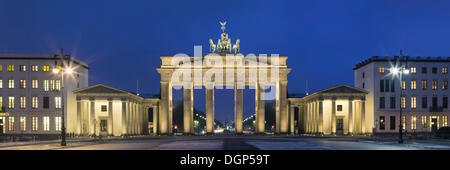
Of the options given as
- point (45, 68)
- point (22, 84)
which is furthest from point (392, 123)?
point (22, 84)

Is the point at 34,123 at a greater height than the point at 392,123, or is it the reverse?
the point at 34,123

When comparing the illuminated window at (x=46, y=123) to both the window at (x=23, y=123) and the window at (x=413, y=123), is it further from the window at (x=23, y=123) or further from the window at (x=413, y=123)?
the window at (x=413, y=123)

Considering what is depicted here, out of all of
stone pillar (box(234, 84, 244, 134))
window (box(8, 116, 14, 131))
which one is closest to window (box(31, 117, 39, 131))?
window (box(8, 116, 14, 131))

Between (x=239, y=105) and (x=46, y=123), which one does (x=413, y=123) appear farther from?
(x=46, y=123)

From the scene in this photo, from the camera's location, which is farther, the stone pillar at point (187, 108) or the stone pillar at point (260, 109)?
the stone pillar at point (187, 108)

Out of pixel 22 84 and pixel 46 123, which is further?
pixel 46 123

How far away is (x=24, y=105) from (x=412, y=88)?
246 feet

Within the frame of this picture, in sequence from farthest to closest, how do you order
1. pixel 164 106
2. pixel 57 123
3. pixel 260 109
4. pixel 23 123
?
1. pixel 164 106
2. pixel 260 109
3. pixel 57 123
4. pixel 23 123

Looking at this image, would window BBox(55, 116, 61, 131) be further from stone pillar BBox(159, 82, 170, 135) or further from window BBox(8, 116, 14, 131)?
stone pillar BBox(159, 82, 170, 135)

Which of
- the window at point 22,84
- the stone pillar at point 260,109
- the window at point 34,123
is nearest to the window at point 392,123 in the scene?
the stone pillar at point 260,109

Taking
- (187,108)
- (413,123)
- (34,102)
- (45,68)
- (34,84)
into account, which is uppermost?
(45,68)

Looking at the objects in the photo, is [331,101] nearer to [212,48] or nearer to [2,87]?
[212,48]
